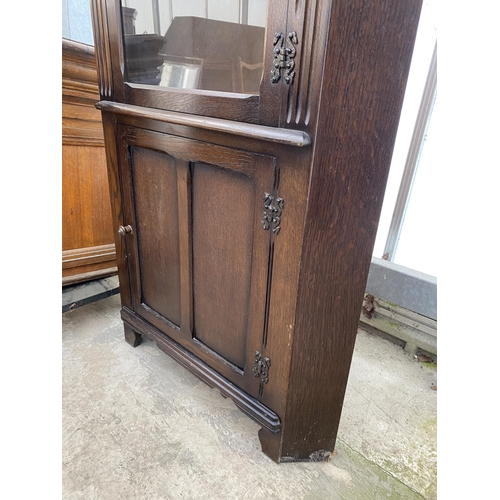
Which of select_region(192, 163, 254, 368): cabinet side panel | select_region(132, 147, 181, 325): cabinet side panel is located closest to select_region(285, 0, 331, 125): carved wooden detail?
select_region(192, 163, 254, 368): cabinet side panel

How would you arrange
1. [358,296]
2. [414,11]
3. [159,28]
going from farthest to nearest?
[159,28], [358,296], [414,11]

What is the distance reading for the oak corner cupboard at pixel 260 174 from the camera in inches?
28.9

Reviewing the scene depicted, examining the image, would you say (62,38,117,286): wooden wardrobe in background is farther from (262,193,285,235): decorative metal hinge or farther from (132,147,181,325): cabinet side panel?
(262,193,285,235): decorative metal hinge

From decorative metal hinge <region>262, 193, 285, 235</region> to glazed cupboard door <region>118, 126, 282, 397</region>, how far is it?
1 cm

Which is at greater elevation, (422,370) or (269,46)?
(269,46)

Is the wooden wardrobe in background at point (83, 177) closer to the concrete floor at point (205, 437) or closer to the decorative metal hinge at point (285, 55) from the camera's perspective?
the concrete floor at point (205, 437)

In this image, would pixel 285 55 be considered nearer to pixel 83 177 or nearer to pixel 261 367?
pixel 261 367

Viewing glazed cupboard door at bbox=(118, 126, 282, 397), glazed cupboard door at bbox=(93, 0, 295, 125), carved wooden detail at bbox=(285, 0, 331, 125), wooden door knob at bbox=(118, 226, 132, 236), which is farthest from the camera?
wooden door knob at bbox=(118, 226, 132, 236)

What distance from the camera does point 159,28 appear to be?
109cm

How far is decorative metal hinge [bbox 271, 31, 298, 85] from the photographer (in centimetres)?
72

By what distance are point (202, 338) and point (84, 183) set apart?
85 cm
